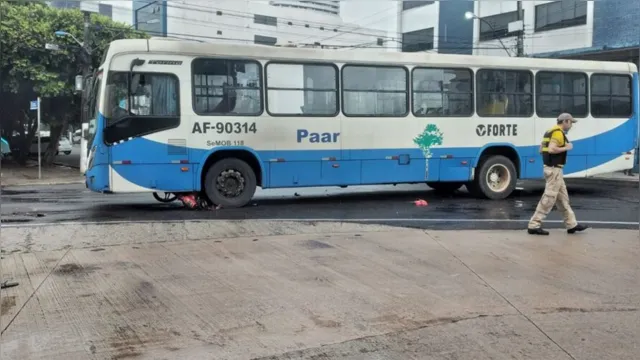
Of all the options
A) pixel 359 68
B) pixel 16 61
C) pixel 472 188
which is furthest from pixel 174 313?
pixel 16 61

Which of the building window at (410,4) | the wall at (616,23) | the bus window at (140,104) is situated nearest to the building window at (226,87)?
the bus window at (140,104)

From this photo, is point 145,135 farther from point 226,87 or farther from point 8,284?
point 8,284

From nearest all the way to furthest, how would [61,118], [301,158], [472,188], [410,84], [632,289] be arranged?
1. [632,289]
2. [301,158]
3. [410,84]
4. [472,188]
5. [61,118]

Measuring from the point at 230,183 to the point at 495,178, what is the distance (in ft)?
19.8

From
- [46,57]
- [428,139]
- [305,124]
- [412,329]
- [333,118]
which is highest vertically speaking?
[46,57]

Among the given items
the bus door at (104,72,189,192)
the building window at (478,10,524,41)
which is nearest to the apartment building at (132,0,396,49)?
the building window at (478,10,524,41)

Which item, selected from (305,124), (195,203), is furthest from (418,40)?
(195,203)

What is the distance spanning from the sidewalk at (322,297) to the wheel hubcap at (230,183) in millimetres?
2988

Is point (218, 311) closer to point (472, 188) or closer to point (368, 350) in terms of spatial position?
point (368, 350)

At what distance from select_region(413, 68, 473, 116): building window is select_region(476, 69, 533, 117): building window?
0.29 metres

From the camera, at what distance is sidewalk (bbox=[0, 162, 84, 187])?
20.8 metres

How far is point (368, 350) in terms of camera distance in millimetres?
4273

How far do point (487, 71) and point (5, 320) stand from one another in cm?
1110

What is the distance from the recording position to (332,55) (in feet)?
39.3
